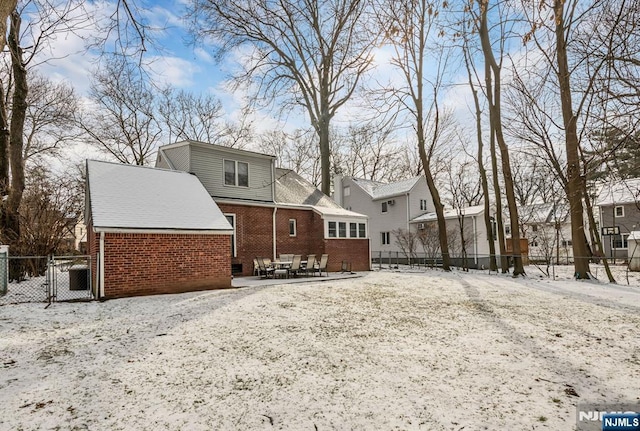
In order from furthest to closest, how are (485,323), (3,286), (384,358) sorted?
(3,286) → (485,323) → (384,358)

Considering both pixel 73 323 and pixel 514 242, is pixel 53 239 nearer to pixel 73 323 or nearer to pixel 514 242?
pixel 73 323

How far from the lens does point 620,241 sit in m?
30.1

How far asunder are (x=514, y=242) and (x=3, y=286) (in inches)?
761

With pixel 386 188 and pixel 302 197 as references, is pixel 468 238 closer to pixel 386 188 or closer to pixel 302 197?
pixel 386 188

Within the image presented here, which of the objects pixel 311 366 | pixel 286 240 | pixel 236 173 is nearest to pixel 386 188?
pixel 286 240

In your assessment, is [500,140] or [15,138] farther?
[500,140]

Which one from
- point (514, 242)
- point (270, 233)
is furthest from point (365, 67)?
point (514, 242)

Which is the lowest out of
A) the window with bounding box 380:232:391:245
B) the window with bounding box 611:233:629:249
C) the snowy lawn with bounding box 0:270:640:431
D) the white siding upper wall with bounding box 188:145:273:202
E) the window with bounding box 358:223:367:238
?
the snowy lawn with bounding box 0:270:640:431

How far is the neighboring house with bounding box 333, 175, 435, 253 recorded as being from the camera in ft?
91.5

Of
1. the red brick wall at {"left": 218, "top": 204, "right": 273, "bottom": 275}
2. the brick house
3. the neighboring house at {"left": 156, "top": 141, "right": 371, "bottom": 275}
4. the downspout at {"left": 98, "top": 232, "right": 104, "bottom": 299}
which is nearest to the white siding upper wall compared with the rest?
the neighboring house at {"left": 156, "top": 141, "right": 371, "bottom": 275}

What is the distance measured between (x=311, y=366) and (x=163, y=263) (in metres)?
7.54

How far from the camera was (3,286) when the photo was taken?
1024 centimetres

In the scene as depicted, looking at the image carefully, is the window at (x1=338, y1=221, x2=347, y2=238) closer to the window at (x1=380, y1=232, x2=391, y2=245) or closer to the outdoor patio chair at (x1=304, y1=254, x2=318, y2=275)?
the outdoor patio chair at (x1=304, y1=254, x2=318, y2=275)

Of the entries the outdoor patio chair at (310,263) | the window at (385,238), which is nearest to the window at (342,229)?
the outdoor patio chair at (310,263)
